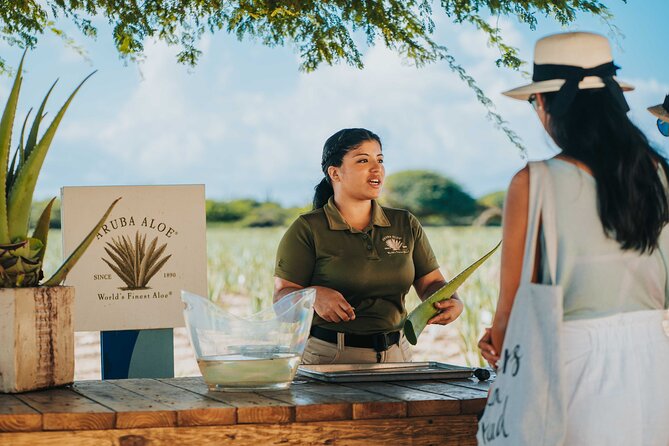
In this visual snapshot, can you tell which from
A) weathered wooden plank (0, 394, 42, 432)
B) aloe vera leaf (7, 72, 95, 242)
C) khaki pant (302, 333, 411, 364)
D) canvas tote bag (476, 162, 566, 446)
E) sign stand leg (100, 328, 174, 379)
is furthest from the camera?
sign stand leg (100, 328, 174, 379)

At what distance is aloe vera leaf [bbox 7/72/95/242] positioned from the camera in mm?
2861

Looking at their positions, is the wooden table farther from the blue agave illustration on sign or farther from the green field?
the green field

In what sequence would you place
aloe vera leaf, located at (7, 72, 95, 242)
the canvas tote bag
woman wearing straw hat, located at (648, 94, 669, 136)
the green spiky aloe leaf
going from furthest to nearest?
woman wearing straw hat, located at (648, 94, 669, 136), aloe vera leaf, located at (7, 72, 95, 242), the green spiky aloe leaf, the canvas tote bag

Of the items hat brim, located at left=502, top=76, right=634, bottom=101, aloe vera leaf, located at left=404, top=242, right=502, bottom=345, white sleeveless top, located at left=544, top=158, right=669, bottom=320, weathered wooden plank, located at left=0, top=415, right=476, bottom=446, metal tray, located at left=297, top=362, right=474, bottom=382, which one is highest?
→ hat brim, located at left=502, top=76, right=634, bottom=101

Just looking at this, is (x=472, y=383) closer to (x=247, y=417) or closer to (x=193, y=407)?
(x=247, y=417)

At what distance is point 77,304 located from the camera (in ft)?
11.6

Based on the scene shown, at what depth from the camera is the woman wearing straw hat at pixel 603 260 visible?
6.28ft

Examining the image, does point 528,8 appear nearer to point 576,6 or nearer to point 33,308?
point 576,6

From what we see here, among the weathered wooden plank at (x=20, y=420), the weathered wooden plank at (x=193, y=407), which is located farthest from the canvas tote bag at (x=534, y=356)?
the weathered wooden plank at (x=20, y=420)

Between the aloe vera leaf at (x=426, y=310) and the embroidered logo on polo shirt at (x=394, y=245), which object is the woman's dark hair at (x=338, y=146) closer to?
the embroidered logo on polo shirt at (x=394, y=245)

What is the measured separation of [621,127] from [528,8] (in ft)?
7.86

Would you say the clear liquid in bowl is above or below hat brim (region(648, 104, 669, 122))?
below

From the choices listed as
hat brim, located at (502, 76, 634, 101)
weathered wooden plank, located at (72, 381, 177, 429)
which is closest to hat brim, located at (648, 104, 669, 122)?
hat brim, located at (502, 76, 634, 101)

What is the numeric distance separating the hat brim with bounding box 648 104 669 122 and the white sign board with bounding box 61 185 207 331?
1.66 metres
